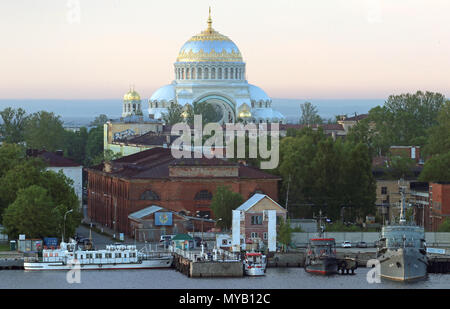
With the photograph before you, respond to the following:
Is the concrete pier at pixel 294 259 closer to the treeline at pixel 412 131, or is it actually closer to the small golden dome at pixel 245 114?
the treeline at pixel 412 131

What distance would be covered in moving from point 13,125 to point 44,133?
6.18 meters

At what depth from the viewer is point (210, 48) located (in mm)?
195000

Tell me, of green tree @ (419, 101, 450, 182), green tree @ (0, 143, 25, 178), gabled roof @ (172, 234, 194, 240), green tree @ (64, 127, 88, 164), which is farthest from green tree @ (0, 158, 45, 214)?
green tree @ (64, 127, 88, 164)

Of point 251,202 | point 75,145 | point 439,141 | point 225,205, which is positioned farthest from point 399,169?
point 75,145

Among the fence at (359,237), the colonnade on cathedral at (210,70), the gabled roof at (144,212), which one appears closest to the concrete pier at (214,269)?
the fence at (359,237)

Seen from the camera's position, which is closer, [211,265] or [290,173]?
[211,265]

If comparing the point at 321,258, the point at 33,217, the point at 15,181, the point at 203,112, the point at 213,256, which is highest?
the point at 203,112

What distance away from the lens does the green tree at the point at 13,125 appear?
576 ft

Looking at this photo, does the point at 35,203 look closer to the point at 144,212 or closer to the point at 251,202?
the point at 144,212

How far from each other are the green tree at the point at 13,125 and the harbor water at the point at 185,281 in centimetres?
9395

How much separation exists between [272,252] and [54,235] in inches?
529

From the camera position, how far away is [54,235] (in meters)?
89.6
